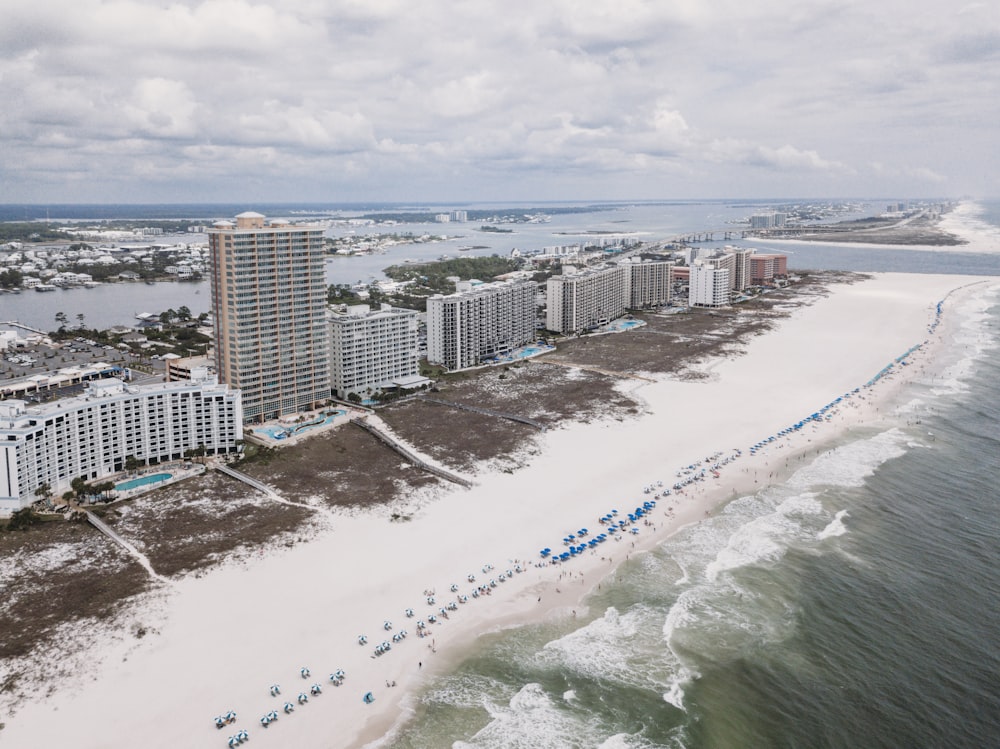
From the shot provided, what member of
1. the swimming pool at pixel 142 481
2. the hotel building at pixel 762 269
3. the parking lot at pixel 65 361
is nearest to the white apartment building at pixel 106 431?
the swimming pool at pixel 142 481

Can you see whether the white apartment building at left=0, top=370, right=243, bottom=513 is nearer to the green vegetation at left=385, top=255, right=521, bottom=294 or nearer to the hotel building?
the green vegetation at left=385, top=255, right=521, bottom=294

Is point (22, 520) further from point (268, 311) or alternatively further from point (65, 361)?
point (65, 361)

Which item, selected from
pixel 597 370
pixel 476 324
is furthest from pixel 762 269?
pixel 476 324

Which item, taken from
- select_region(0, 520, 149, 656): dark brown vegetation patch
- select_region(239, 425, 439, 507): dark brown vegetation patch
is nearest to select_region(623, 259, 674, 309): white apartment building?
select_region(239, 425, 439, 507): dark brown vegetation patch

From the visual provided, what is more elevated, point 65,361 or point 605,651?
point 65,361

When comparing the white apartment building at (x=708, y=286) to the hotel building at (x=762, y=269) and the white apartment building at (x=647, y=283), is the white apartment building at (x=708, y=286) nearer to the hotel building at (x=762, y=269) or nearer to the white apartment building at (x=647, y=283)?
the white apartment building at (x=647, y=283)

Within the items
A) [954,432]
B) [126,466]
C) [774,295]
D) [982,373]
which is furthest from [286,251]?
[774,295]
